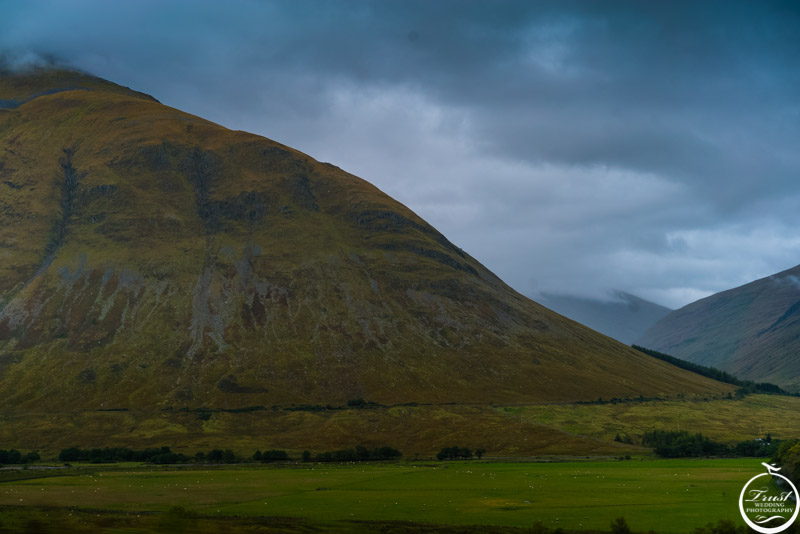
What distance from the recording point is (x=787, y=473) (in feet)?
333

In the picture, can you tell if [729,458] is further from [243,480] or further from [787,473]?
[243,480]

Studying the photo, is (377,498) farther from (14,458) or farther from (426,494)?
(14,458)

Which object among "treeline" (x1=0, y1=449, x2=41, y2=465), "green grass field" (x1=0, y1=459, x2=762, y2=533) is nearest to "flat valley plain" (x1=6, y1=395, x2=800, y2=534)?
"green grass field" (x1=0, y1=459, x2=762, y2=533)

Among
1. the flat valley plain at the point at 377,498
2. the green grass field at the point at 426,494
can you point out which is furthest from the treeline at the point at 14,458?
the green grass field at the point at 426,494

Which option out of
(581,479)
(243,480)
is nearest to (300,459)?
(243,480)

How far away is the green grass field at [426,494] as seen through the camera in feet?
294

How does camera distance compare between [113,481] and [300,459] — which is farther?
[300,459]

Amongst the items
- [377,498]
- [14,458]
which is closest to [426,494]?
[377,498]

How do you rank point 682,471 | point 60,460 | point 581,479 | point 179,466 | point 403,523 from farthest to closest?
1. point 60,460
2. point 179,466
3. point 682,471
4. point 581,479
5. point 403,523

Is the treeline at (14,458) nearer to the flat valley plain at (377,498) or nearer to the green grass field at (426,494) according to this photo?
the flat valley plain at (377,498)

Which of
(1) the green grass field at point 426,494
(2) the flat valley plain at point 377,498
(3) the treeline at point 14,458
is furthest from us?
(3) the treeline at point 14,458

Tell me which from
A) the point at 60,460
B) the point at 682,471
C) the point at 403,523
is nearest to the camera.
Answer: the point at 403,523

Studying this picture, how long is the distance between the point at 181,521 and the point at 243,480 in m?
66.1

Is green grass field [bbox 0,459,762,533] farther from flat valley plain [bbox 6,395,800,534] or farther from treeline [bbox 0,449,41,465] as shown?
treeline [bbox 0,449,41,465]
